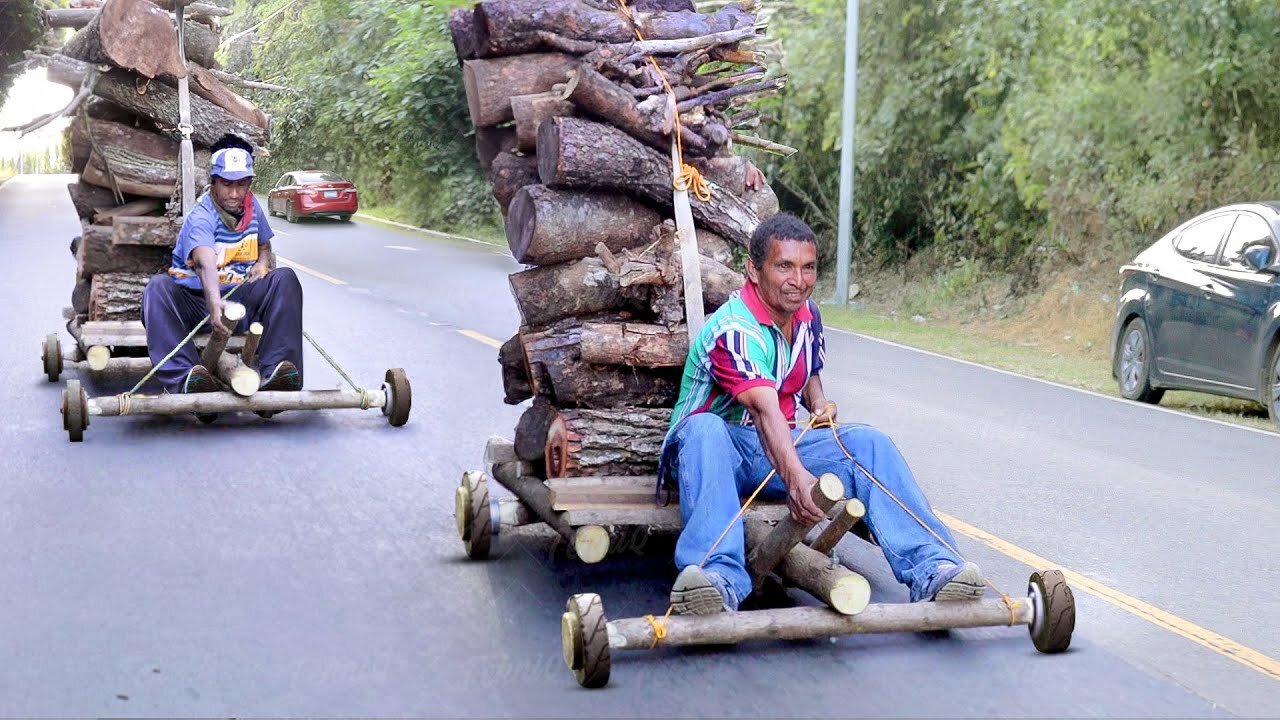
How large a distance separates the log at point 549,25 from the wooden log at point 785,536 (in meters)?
2.58

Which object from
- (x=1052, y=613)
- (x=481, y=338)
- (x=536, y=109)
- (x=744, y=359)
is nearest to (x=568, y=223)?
(x=536, y=109)

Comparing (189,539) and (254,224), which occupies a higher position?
(254,224)

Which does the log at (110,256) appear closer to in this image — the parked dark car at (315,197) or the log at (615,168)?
the log at (615,168)

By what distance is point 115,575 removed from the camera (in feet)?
21.7

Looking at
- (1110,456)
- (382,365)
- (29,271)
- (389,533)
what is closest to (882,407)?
(1110,456)

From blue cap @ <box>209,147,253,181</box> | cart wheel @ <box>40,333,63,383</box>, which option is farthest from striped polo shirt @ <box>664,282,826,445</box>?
cart wheel @ <box>40,333,63,383</box>

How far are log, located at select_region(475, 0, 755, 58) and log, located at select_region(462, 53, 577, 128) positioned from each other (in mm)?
55

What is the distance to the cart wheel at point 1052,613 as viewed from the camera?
5570 millimetres

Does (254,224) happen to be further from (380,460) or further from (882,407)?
Result: (882,407)

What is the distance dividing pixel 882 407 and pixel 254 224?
4945 millimetres

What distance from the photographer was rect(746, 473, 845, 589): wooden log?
5.31 m

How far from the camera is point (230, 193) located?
1037 centimetres

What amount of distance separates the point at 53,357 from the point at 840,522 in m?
8.41

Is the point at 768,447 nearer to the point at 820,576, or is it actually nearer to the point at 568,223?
the point at 820,576
